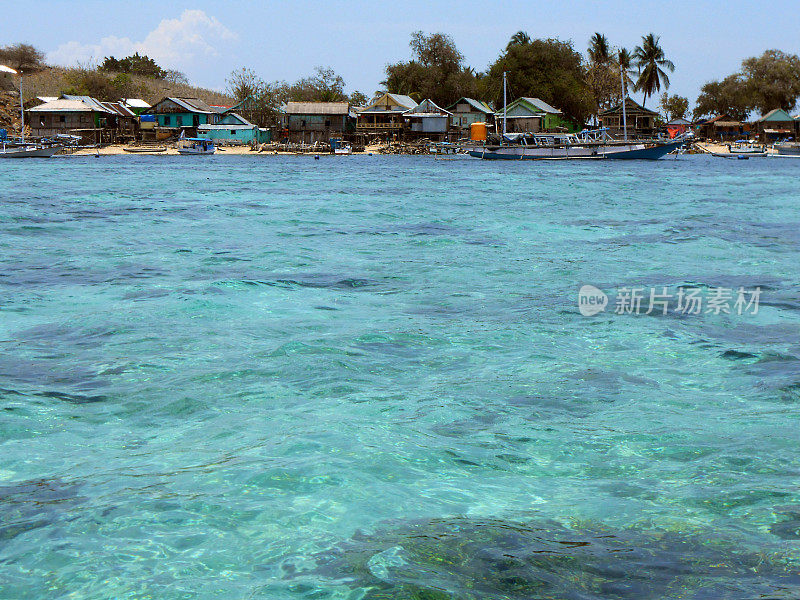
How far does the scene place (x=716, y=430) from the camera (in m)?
5.51

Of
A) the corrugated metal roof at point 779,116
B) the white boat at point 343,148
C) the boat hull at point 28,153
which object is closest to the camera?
the boat hull at point 28,153

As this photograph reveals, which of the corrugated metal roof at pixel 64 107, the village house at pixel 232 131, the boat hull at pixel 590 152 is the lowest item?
Answer: the boat hull at pixel 590 152

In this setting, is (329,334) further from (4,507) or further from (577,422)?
(4,507)

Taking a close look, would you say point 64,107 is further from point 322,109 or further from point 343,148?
point 343,148

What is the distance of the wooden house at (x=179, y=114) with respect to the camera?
249ft

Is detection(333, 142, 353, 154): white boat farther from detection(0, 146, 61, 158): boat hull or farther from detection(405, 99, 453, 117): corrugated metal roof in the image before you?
detection(0, 146, 61, 158): boat hull

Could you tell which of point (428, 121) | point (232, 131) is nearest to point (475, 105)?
point (428, 121)

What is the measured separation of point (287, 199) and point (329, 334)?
1991 cm

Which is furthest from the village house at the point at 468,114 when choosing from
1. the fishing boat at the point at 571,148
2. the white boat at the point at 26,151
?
the white boat at the point at 26,151

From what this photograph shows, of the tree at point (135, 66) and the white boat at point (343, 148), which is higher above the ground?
the tree at point (135, 66)

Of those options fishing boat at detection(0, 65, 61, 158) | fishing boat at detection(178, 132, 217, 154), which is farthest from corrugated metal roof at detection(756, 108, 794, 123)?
fishing boat at detection(0, 65, 61, 158)

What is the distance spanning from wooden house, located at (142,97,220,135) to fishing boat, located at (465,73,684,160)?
29993 millimetres

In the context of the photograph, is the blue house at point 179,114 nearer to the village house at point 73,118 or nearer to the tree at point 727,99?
the village house at point 73,118

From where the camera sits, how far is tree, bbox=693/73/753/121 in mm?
91869
